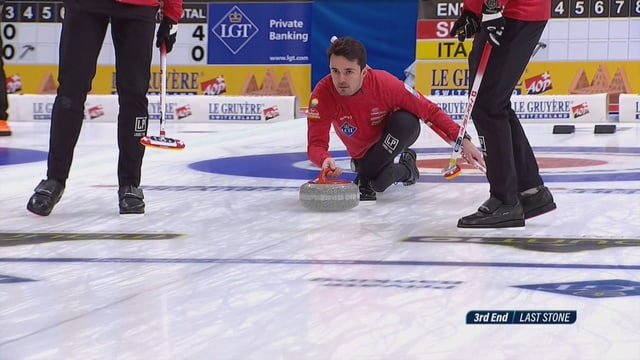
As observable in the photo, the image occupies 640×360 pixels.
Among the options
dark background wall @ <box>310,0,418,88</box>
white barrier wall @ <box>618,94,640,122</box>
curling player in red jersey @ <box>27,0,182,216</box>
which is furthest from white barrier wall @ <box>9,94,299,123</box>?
curling player in red jersey @ <box>27,0,182,216</box>

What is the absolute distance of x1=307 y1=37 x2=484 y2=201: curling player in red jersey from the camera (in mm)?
3715

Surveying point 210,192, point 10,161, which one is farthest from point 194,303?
point 10,161

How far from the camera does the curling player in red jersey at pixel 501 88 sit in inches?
119

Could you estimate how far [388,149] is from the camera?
3908mm

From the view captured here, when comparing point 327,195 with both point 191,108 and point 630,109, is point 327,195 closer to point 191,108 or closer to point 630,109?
point 630,109

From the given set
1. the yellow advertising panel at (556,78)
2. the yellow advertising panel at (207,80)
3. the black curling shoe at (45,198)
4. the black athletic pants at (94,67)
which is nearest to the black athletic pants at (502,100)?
the black athletic pants at (94,67)

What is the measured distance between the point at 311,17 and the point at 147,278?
26.1 ft

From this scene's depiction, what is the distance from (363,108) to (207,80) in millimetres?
6457

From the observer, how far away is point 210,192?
4020mm

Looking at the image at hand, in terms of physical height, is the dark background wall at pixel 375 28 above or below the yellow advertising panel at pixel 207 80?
above

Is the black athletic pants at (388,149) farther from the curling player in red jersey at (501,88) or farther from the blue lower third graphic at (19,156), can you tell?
the blue lower third graphic at (19,156)

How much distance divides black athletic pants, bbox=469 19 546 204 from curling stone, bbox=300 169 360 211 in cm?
51

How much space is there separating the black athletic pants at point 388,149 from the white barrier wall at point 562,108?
196 inches

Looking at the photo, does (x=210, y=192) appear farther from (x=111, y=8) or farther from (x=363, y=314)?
(x=363, y=314)
